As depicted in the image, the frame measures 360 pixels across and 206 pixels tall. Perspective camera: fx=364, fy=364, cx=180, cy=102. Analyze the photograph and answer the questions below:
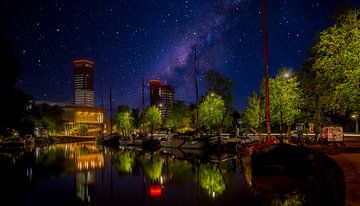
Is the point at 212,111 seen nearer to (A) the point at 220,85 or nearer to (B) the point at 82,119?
(A) the point at 220,85

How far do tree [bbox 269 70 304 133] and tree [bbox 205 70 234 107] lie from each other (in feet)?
84.1

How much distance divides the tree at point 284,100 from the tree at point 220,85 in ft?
84.1

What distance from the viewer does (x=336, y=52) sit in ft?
76.0

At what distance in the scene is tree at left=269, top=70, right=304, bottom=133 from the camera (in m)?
50.0

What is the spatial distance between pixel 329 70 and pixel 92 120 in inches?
7093

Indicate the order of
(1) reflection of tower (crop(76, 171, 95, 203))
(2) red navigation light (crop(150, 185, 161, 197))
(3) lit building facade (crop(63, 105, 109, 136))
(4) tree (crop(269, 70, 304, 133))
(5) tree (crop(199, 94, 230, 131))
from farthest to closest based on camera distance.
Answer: (3) lit building facade (crop(63, 105, 109, 136))
(5) tree (crop(199, 94, 230, 131))
(4) tree (crop(269, 70, 304, 133))
(2) red navigation light (crop(150, 185, 161, 197))
(1) reflection of tower (crop(76, 171, 95, 203))

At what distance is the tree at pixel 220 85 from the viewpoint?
77.9 metres

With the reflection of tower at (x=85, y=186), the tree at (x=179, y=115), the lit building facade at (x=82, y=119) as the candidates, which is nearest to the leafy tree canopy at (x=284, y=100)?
the reflection of tower at (x=85, y=186)

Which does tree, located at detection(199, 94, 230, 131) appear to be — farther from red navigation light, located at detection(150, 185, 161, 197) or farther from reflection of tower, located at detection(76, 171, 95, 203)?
red navigation light, located at detection(150, 185, 161, 197)

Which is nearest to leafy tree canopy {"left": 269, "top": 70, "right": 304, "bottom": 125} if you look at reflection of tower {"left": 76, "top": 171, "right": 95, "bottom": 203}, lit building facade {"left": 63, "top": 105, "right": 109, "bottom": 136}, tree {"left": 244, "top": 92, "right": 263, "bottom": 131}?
tree {"left": 244, "top": 92, "right": 263, "bottom": 131}

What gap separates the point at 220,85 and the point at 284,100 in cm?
2913

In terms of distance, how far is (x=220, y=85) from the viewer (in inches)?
3086

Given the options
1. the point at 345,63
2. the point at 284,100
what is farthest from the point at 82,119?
the point at 345,63

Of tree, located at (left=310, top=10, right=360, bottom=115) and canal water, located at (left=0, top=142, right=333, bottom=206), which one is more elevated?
tree, located at (left=310, top=10, right=360, bottom=115)
